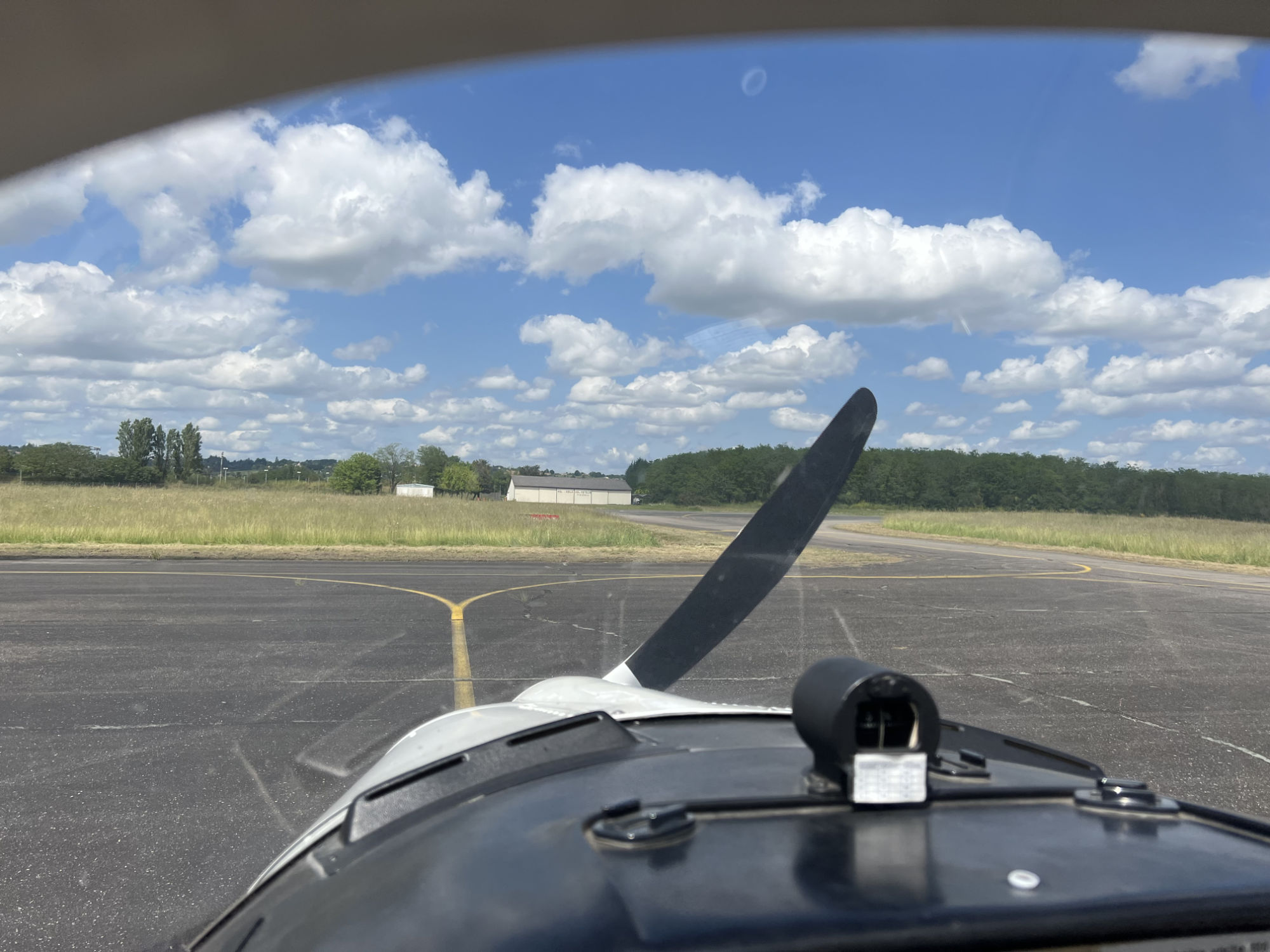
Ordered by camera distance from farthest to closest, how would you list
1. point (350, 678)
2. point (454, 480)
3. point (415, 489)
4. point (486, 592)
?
point (415, 489) < point (454, 480) < point (486, 592) < point (350, 678)

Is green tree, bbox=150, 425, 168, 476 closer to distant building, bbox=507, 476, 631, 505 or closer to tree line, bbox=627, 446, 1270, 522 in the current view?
distant building, bbox=507, 476, 631, 505

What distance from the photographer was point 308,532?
23.6m

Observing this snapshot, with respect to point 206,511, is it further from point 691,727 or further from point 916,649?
point 691,727

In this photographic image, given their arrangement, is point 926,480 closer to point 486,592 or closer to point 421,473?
point 486,592

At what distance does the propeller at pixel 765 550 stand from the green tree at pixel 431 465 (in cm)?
1638

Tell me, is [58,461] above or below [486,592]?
above

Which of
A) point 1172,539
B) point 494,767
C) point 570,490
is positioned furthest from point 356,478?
point 494,767

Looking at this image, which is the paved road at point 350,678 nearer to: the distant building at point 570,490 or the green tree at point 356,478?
the distant building at point 570,490

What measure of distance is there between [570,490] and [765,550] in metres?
5.17

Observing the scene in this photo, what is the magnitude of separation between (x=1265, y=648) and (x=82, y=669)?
1224 cm

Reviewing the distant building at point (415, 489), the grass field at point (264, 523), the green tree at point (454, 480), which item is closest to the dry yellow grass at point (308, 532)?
the grass field at point (264, 523)

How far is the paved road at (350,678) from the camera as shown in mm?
3850

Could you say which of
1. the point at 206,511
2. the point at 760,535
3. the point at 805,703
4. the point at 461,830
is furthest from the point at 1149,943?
the point at 206,511

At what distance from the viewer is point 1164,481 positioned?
21.1 feet
